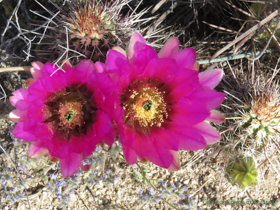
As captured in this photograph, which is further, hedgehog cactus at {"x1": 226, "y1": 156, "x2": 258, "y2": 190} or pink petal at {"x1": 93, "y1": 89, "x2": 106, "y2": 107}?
hedgehog cactus at {"x1": 226, "y1": 156, "x2": 258, "y2": 190}

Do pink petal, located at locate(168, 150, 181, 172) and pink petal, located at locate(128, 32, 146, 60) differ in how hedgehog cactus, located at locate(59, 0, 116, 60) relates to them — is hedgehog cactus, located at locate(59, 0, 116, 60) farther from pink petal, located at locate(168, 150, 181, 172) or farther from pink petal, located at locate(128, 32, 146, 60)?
pink petal, located at locate(168, 150, 181, 172)

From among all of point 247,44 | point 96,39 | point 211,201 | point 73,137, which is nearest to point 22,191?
point 73,137

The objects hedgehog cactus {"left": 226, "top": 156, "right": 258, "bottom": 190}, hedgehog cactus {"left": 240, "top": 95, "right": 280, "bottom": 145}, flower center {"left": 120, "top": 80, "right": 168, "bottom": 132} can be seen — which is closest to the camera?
flower center {"left": 120, "top": 80, "right": 168, "bottom": 132}

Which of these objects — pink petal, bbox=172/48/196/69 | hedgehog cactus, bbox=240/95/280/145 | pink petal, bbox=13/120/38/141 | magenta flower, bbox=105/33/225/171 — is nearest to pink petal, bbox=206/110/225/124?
magenta flower, bbox=105/33/225/171

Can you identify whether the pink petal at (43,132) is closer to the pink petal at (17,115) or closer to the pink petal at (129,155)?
the pink petal at (17,115)

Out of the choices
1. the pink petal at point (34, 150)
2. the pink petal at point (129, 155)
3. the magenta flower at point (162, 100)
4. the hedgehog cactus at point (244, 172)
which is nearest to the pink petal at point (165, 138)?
the magenta flower at point (162, 100)

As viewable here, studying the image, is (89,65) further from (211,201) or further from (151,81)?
(211,201)

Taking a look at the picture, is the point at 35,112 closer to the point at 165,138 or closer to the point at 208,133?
the point at 165,138
